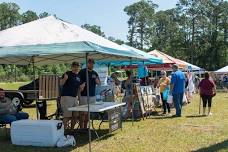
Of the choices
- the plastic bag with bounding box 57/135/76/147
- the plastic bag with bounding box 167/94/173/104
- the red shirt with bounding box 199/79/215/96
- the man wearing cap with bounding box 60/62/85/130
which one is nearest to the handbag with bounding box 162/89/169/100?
the plastic bag with bounding box 167/94/173/104

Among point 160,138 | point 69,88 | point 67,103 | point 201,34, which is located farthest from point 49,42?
point 201,34

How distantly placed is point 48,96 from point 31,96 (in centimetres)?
77

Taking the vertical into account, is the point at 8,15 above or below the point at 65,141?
above

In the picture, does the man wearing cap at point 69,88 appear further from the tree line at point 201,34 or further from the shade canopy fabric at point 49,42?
the tree line at point 201,34

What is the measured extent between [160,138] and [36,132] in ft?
9.81

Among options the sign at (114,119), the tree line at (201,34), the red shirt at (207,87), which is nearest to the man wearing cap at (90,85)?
the sign at (114,119)

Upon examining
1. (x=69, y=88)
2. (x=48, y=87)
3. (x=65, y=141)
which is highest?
(x=69, y=88)

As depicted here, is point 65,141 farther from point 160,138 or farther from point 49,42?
point 160,138

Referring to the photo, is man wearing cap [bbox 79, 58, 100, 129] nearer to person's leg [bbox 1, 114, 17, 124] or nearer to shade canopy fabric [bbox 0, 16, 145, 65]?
shade canopy fabric [bbox 0, 16, 145, 65]

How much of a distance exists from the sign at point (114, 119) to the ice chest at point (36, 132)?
1618mm

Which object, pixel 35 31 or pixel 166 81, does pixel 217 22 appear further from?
pixel 35 31

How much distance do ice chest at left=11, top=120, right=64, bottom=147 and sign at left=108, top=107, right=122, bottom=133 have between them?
1.62 m

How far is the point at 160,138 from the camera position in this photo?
1086 cm

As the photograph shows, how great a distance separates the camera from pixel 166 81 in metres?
16.3
